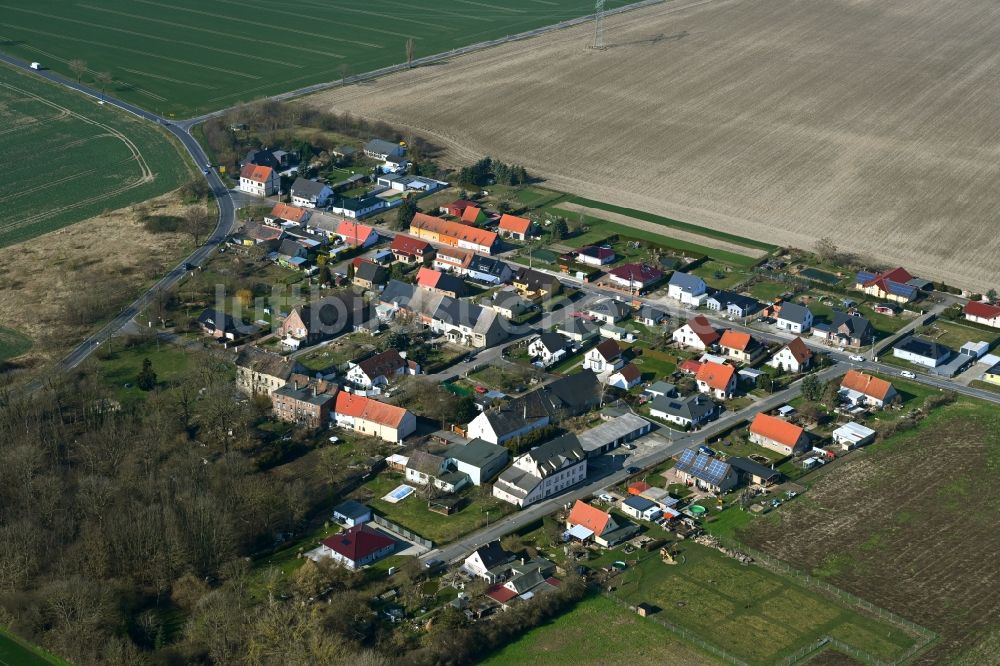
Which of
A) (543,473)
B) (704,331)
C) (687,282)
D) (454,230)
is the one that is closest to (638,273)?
(687,282)

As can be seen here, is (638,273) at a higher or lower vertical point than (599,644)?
higher

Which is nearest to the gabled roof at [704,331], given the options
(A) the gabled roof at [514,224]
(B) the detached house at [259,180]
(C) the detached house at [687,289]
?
(C) the detached house at [687,289]

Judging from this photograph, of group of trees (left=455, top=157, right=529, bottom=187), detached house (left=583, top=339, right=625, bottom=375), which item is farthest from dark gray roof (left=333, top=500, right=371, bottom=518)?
group of trees (left=455, top=157, right=529, bottom=187)

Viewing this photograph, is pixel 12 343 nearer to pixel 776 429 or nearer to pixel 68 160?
pixel 68 160

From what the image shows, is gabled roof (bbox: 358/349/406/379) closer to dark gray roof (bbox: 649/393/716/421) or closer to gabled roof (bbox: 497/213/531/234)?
dark gray roof (bbox: 649/393/716/421)

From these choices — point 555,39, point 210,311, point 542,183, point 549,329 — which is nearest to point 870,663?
point 549,329

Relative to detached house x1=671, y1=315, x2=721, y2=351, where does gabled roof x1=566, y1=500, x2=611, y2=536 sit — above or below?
below

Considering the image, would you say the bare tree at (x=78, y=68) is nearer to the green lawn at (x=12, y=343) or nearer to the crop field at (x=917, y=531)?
the green lawn at (x=12, y=343)
